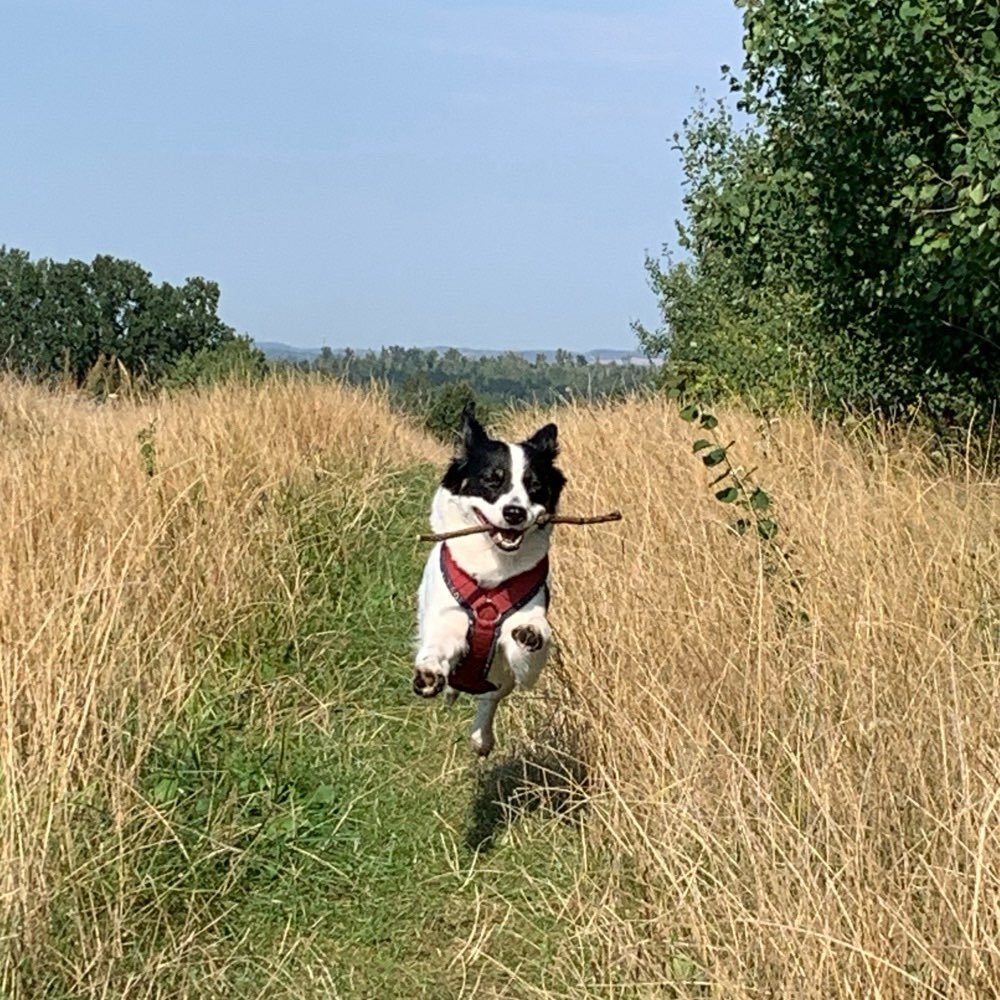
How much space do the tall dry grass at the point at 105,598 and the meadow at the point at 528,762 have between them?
2cm

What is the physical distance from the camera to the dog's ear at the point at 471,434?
5.08 meters

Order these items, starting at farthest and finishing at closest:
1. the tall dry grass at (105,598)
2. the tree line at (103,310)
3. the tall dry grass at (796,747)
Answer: the tree line at (103,310) → the tall dry grass at (105,598) → the tall dry grass at (796,747)

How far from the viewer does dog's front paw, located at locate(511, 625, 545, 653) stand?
4.51 m

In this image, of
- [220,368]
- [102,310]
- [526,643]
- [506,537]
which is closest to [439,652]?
[526,643]

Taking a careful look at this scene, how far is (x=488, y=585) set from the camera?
4.69m

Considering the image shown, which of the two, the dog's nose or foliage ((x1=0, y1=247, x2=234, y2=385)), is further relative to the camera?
foliage ((x1=0, y1=247, x2=234, y2=385))

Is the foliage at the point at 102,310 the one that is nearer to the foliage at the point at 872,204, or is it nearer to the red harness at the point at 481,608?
the foliage at the point at 872,204

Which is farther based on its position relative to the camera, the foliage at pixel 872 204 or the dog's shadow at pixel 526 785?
the foliage at pixel 872 204

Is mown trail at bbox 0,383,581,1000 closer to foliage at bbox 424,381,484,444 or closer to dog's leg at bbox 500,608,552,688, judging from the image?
dog's leg at bbox 500,608,552,688

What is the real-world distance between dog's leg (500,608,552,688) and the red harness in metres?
0.04

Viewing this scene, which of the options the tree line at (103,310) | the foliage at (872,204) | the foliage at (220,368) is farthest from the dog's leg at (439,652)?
the tree line at (103,310)

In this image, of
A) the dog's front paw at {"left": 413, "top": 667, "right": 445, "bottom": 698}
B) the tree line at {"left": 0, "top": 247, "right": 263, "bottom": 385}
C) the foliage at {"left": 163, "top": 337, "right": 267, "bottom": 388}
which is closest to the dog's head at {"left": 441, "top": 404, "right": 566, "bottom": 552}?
the dog's front paw at {"left": 413, "top": 667, "right": 445, "bottom": 698}

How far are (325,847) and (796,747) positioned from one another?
179cm

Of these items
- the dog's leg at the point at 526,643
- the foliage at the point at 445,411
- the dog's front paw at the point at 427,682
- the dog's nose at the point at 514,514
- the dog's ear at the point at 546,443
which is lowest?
the dog's front paw at the point at 427,682
